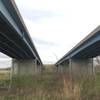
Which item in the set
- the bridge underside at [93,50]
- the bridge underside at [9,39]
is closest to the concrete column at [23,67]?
the bridge underside at [93,50]

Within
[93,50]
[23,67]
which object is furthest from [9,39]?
[23,67]

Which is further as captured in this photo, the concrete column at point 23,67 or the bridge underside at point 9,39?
the concrete column at point 23,67

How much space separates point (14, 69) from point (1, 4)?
137 ft

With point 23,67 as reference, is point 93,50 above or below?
below

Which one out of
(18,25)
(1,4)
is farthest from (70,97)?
(18,25)

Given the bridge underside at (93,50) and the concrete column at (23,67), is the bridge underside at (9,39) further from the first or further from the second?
the concrete column at (23,67)

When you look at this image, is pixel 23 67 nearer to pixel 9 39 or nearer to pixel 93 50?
pixel 93 50

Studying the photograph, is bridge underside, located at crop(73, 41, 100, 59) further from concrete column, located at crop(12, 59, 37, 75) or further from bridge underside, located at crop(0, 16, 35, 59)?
concrete column, located at crop(12, 59, 37, 75)

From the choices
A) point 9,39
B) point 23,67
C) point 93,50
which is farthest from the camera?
point 23,67

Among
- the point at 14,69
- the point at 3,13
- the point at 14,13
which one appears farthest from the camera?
the point at 14,69

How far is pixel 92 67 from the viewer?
51250mm

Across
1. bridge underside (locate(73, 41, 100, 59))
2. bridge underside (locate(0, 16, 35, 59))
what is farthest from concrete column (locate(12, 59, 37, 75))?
bridge underside (locate(0, 16, 35, 59))

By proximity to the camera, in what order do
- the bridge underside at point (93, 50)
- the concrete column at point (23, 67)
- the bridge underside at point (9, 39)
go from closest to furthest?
1. the bridge underside at point (9, 39)
2. the bridge underside at point (93, 50)
3. the concrete column at point (23, 67)

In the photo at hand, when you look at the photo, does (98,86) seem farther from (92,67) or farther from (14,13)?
(92,67)
